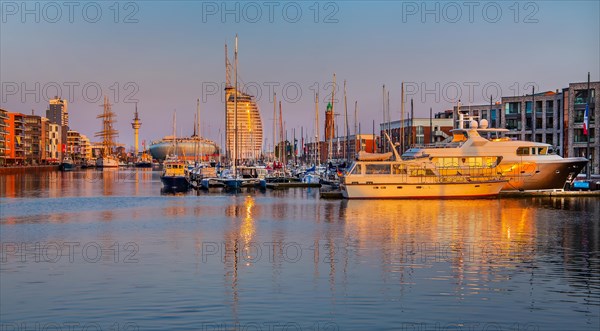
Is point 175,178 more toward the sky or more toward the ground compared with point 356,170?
more toward the ground

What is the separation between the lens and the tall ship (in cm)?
7900

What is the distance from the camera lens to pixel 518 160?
79500 mm

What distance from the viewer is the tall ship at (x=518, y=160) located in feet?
259

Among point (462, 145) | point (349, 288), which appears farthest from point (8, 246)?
point (462, 145)

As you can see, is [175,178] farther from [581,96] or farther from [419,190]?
[581,96]

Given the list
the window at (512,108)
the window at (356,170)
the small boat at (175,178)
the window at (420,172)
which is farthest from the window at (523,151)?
the window at (512,108)

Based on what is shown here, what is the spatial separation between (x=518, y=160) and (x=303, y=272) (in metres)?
54.2

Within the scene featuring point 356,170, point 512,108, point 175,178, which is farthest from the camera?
point 512,108

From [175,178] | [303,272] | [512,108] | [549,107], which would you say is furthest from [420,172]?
[512,108]

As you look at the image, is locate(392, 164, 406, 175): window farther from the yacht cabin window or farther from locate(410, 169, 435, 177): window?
the yacht cabin window

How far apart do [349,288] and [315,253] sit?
363 inches

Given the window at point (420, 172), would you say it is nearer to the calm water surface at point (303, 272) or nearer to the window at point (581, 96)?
the calm water surface at point (303, 272)

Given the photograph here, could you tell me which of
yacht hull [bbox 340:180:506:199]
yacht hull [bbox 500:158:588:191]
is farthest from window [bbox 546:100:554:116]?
yacht hull [bbox 340:180:506:199]

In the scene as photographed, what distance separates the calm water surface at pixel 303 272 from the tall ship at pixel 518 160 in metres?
20.7
